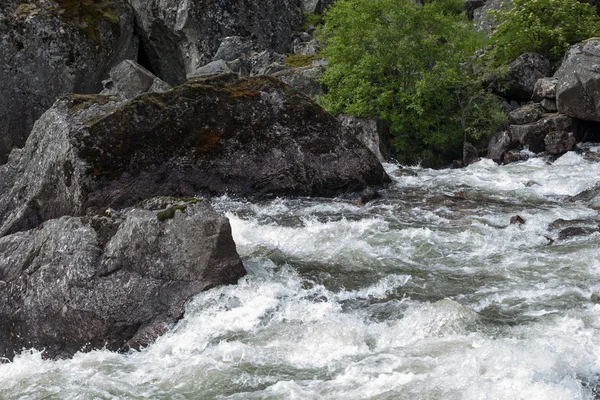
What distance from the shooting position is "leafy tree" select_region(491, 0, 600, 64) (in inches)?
1120

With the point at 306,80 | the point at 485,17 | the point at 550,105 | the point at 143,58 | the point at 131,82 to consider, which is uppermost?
the point at 143,58

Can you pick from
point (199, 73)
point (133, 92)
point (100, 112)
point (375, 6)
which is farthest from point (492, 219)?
point (199, 73)

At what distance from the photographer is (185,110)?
57.7 feet

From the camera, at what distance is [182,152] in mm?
17453

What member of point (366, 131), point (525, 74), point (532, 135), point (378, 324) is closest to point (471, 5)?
point (525, 74)

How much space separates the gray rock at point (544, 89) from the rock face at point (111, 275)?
57.0 feet

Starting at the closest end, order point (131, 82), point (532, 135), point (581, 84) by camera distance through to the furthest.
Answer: point (581, 84) → point (532, 135) → point (131, 82)

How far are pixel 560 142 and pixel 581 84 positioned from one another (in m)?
2.07

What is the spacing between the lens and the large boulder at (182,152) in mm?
15930

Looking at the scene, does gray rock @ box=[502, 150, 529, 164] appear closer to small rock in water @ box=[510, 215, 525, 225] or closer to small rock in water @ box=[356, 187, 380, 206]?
small rock in water @ box=[356, 187, 380, 206]

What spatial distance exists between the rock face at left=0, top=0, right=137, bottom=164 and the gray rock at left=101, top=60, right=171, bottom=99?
2307 mm

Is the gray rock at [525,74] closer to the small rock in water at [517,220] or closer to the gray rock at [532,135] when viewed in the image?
A: the gray rock at [532,135]

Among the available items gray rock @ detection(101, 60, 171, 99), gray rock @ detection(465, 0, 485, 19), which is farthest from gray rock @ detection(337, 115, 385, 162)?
gray rock @ detection(465, 0, 485, 19)

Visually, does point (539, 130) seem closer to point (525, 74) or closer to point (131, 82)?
point (525, 74)
